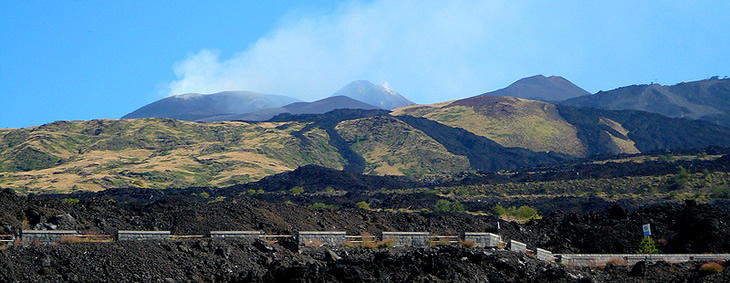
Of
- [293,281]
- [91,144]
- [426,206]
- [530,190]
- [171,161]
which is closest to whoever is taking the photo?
[293,281]

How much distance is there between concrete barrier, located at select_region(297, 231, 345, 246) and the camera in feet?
107

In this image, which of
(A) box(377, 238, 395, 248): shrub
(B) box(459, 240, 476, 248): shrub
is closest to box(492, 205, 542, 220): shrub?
(B) box(459, 240, 476, 248): shrub

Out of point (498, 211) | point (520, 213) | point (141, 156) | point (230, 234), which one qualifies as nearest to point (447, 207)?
point (498, 211)

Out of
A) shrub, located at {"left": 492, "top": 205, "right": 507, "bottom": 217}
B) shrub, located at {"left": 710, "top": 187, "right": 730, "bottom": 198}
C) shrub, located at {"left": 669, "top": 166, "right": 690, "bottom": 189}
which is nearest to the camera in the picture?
shrub, located at {"left": 492, "top": 205, "right": 507, "bottom": 217}

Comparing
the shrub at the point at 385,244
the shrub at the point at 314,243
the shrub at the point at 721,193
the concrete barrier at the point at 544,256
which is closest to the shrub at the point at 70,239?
the shrub at the point at 314,243

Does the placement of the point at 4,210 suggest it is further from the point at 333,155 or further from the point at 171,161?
the point at 333,155

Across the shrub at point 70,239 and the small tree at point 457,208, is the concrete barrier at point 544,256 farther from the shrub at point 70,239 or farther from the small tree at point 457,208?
the small tree at point 457,208

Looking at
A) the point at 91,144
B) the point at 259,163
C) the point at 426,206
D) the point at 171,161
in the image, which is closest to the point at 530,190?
the point at 426,206

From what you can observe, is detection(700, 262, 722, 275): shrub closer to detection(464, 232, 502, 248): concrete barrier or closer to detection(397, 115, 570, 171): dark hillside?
detection(464, 232, 502, 248): concrete barrier

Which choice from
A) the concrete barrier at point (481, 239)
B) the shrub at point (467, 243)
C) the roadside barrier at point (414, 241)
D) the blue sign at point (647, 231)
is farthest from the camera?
the blue sign at point (647, 231)

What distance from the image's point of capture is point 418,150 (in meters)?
183

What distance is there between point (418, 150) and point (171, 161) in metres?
49.8

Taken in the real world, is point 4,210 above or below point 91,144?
below

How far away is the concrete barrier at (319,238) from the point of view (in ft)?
107
